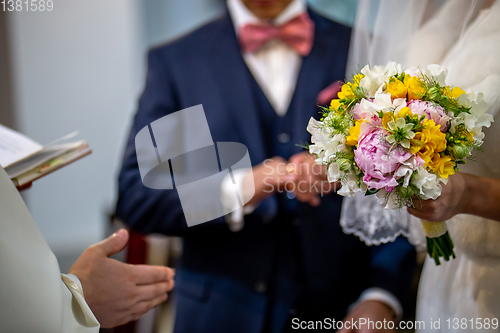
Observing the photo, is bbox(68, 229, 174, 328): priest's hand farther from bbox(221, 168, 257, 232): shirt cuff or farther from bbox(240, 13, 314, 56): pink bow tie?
bbox(240, 13, 314, 56): pink bow tie

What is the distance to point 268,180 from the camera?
965 millimetres

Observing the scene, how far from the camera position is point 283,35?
105 cm

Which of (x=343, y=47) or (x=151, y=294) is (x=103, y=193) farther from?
(x=343, y=47)

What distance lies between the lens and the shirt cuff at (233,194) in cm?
98

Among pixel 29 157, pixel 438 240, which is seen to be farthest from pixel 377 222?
pixel 29 157

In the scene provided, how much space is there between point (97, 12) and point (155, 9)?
227 mm

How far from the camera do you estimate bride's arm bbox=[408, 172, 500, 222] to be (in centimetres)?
58

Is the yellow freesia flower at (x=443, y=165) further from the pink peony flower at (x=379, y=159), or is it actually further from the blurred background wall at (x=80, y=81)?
the blurred background wall at (x=80, y=81)

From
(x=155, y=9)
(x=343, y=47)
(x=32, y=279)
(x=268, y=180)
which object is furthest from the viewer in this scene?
(x=155, y=9)

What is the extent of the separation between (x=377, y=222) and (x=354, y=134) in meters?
0.36

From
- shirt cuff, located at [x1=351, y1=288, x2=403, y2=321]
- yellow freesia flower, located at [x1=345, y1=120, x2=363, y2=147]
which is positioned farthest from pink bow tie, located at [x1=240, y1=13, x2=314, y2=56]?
shirt cuff, located at [x1=351, y1=288, x2=403, y2=321]

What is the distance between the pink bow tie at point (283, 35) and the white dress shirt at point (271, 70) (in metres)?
0.02

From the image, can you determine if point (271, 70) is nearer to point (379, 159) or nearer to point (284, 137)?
point (284, 137)

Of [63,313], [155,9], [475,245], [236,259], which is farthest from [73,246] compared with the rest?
[475,245]
